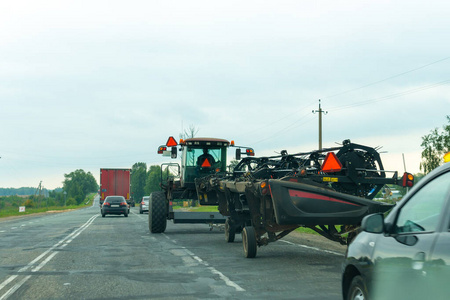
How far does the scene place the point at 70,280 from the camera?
9367 mm

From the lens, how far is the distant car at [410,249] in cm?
368

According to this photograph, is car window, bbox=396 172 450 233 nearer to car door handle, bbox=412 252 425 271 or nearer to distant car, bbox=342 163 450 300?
distant car, bbox=342 163 450 300

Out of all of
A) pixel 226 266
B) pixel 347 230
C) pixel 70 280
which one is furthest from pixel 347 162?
pixel 70 280

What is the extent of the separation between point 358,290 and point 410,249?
978mm

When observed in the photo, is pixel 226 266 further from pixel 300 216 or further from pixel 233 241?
pixel 233 241

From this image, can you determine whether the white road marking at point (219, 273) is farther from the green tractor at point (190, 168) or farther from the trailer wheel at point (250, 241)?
the green tractor at point (190, 168)

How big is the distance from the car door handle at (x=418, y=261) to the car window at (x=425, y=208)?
196 millimetres

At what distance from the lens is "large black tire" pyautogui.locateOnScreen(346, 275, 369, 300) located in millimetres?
4652

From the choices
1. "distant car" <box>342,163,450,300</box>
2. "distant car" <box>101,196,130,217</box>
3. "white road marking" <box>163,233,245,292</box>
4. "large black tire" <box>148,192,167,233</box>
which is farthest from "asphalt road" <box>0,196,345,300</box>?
"distant car" <box>101,196,130,217</box>

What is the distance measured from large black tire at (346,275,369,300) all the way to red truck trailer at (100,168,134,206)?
150ft

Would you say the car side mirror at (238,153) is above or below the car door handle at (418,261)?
above

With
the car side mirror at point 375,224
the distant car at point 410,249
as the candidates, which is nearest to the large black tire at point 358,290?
the distant car at point 410,249

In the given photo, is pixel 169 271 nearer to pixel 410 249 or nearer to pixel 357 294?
pixel 357 294

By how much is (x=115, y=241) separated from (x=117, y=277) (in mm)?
8200
